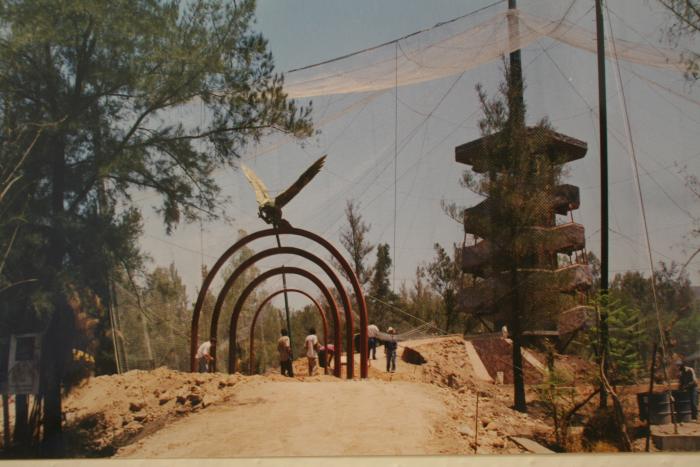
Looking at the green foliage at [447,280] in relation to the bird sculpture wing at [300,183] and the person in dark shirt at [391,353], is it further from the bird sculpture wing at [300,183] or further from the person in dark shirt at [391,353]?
the bird sculpture wing at [300,183]

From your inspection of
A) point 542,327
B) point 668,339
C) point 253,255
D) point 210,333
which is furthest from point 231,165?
point 668,339

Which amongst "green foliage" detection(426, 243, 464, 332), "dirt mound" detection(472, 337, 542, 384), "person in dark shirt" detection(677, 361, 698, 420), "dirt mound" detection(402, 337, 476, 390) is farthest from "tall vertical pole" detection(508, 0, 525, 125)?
"person in dark shirt" detection(677, 361, 698, 420)

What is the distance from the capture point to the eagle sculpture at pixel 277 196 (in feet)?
24.9

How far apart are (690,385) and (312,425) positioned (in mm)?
3579

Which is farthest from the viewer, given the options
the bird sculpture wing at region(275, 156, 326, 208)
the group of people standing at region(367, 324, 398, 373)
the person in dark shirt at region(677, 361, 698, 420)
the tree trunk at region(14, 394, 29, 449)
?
the group of people standing at region(367, 324, 398, 373)

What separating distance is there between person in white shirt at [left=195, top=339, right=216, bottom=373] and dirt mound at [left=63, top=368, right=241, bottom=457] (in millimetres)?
391

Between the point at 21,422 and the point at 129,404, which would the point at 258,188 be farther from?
the point at 21,422

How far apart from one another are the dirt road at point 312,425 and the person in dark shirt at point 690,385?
2.25 meters

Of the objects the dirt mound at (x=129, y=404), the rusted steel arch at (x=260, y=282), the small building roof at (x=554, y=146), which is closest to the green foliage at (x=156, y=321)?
the dirt mound at (x=129, y=404)

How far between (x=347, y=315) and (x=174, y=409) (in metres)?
2.00

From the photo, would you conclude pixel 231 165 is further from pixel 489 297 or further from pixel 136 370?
pixel 489 297

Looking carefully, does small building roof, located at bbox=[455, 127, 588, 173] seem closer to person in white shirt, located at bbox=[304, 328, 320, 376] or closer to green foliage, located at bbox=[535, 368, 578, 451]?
green foliage, located at bbox=[535, 368, 578, 451]

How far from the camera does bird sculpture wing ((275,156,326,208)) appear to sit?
7.59m

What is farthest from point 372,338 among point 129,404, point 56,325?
point 56,325
